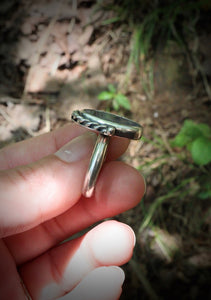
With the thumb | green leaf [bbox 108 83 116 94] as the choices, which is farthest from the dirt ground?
the thumb

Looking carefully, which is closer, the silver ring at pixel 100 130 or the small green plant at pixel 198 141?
the silver ring at pixel 100 130

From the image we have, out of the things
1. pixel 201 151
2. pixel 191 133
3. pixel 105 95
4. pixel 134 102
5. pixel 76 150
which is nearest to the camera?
pixel 76 150

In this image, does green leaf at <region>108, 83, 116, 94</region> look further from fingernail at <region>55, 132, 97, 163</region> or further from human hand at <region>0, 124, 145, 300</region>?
fingernail at <region>55, 132, 97, 163</region>

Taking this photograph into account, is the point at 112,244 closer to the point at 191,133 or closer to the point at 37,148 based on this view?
the point at 37,148

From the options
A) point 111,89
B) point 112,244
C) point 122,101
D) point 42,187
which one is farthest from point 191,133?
point 42,187

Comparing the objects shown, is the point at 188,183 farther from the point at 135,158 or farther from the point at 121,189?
the point at 121,189

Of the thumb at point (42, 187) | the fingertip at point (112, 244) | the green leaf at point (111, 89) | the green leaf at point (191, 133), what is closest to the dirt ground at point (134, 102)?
the green leaf at point (111, 89)

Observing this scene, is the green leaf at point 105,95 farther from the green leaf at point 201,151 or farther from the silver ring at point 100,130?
the silver ring at point 100,130

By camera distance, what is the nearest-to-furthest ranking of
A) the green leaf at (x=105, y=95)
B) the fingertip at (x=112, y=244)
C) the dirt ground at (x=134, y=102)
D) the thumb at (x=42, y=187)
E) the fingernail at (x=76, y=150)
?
the thumb at (x=42, y=187)
the fingernail at (x=76, y=150)
the fingertip at (x=112, y=244)
the dirt ground at (x=134, y=102)
the green leaf at (x=105, y=95)
